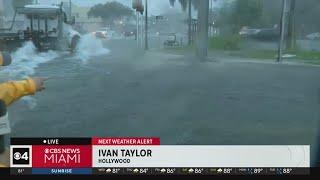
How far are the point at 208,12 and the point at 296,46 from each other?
31.6 inches

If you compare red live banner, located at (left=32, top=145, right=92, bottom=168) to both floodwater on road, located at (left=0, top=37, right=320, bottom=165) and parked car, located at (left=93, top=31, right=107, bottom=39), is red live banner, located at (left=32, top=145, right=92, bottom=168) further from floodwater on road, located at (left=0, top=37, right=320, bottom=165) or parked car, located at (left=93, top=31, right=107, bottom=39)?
parked car, located at (left=93, top=31, right=107, bottom=39)

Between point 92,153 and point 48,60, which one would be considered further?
point 48,60

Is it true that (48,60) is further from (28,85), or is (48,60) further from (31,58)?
(28,85)

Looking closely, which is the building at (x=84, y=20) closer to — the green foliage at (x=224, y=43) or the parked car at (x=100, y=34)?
the parked car at (x=100, y=34)

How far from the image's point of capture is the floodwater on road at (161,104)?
8.00 feet

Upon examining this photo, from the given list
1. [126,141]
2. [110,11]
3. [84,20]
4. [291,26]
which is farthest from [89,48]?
[291,26]

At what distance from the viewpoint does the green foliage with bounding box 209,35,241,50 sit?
11.3ft

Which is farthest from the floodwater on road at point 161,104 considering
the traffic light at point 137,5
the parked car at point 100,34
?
the traffic light at point 137,5

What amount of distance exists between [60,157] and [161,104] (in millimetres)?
889

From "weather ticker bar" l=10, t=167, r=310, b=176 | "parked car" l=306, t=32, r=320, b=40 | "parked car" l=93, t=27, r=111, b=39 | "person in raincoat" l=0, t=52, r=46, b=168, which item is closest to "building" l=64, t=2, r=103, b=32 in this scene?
"parked car" l=93, t=27, r=111, b=39

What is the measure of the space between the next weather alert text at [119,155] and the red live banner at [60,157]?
5 cm

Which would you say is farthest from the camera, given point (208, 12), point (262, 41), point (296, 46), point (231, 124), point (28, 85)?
point (296, 46)

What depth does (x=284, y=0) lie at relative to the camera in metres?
3.02

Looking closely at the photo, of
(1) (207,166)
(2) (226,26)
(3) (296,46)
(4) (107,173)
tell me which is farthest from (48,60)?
(3) (296,46)
